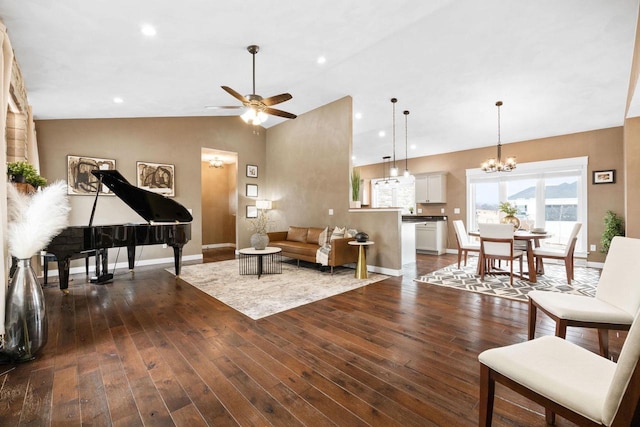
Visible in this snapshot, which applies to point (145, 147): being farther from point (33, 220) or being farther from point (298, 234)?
point (33, 220)

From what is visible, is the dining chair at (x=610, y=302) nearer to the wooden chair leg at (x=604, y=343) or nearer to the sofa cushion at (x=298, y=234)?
the wooden chair leg at (x=604, y=343)

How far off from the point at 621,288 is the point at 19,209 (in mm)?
4393

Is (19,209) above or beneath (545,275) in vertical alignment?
above

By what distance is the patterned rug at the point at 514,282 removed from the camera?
3.80 m

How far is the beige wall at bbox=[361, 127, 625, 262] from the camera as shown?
541 centimetres

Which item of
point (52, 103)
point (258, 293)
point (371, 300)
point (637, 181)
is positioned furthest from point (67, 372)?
point (637, 181)

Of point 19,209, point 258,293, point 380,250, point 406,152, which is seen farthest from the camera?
point 406,152

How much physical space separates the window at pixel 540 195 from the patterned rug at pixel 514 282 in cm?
121

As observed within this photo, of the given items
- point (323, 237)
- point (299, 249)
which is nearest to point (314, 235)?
point (323, 237)

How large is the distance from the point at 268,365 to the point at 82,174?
215 inches

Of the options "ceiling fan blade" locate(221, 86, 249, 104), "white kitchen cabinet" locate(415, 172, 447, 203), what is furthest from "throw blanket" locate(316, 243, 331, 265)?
"white kitchen cabinet" locate(415, 172, 447, 203)

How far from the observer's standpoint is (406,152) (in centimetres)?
803

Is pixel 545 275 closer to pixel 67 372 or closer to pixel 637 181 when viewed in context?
pixel 637 181

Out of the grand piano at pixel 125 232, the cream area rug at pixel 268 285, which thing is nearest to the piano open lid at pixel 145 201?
the grand piano at pixel 125 232
